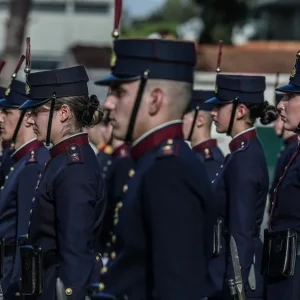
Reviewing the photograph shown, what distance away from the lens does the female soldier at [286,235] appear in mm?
6250

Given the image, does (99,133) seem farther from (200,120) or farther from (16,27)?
(16,27)

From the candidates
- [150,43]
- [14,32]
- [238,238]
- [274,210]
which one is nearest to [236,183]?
[238,238]

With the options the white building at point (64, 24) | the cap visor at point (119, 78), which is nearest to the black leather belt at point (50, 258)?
the cap visor at point (119, 78)

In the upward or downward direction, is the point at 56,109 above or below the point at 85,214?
above

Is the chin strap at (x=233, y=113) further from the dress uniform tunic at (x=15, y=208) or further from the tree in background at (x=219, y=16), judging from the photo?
the tree in background at (x=219, y=16)

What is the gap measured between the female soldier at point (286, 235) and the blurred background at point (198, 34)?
687 cm

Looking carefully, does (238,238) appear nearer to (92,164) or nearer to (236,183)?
(236,183)

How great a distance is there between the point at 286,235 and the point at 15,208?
1.60 metres

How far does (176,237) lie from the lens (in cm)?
432

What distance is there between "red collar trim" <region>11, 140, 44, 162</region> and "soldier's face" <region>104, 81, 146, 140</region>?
268 centimetres

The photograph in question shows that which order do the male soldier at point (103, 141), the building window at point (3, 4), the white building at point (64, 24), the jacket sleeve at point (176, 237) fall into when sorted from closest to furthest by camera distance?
1. the jacket sleeve at point (176, 237)
2. the male soldier at point (103, 141)
3. the white building at point (64, 24)
4. the building window at point (3, 4)

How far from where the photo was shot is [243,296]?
22.4ft

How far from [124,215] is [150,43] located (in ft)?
2.31

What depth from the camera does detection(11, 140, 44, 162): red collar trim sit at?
7.31 meters
